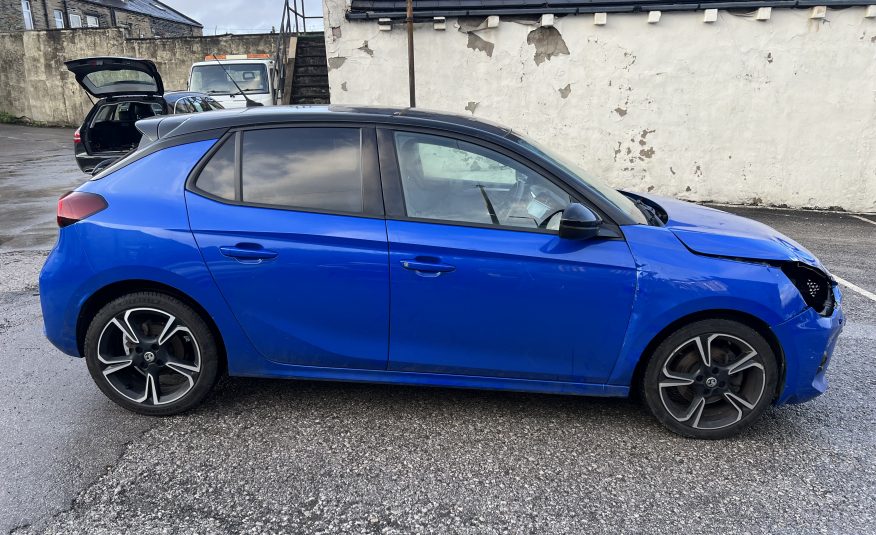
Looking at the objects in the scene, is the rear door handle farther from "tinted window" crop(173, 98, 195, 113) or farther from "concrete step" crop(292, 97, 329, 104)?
"concrete step" crop(292, 97, 329, 104)

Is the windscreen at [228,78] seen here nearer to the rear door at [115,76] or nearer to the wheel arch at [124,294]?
the rear door at [115,76]

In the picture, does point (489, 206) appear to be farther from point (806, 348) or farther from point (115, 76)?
point (115, 76)

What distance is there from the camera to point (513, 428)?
10.4ft

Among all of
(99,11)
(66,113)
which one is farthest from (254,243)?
(99,11)

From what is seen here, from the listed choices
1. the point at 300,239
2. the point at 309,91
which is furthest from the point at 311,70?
the point at 300,239

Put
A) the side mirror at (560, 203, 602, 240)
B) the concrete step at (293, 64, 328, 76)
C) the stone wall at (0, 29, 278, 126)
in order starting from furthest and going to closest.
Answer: the stone wall at (0, 29, 278, 126)
the concrete step at (293, 64, 328, 76)
the side mirror at (560, 203, 602, 240)

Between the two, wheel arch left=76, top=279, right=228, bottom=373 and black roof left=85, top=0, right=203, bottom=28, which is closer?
wheel arch left=76, top=279, right=228, bottom=373

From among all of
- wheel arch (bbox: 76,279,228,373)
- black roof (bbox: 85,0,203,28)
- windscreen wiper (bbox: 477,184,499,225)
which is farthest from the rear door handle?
black roof (bbox: 85,0,203,28)

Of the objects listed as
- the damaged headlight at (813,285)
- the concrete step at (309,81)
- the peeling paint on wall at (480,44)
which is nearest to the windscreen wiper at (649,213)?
the damaged headlight at (813,285)

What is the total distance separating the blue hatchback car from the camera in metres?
2.92

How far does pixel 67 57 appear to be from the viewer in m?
23.5

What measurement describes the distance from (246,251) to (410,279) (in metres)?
0.84

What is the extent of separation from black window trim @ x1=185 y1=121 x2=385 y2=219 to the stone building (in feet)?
80.3

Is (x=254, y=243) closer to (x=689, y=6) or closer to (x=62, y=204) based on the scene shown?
(x=62, y=204)
